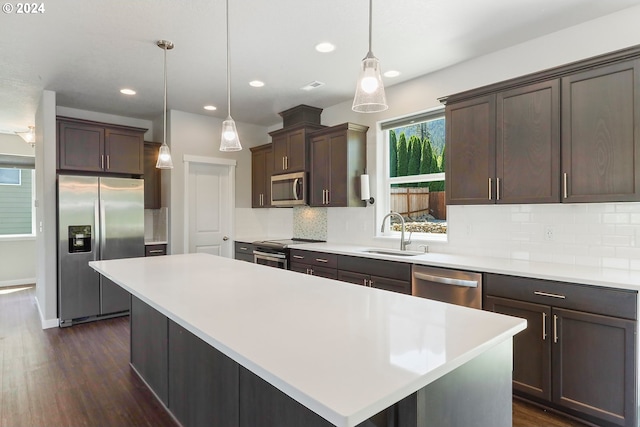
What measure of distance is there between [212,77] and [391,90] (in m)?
1.97

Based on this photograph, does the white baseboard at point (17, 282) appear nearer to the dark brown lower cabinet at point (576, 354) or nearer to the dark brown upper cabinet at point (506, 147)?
the dark brown upper cabinet at point (506, 147)

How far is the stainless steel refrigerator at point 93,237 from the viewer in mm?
4137

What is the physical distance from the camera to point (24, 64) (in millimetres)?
3344

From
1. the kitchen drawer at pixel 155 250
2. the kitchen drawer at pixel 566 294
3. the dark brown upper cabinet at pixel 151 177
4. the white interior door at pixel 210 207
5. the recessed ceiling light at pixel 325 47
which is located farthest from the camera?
the white interior door at pixel 210 207

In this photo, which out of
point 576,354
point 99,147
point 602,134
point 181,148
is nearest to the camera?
point 576,354

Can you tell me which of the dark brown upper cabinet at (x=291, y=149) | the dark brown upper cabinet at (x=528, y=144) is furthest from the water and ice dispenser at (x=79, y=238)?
the dark brown upper cabinet at (x=528, y=144)

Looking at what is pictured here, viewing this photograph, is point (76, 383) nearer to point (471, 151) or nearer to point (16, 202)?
point (471, 151)

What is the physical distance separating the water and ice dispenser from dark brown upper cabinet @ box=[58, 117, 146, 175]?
2.44ft

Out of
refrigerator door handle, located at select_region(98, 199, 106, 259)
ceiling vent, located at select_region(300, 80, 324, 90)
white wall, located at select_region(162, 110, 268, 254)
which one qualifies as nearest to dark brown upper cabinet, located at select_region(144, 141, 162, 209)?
white wall, located at select_region(162, 110, 268, 254)

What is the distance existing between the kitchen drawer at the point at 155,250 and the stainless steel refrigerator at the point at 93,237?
0.52ft

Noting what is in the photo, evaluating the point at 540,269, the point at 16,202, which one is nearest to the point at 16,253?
the point at 16,202

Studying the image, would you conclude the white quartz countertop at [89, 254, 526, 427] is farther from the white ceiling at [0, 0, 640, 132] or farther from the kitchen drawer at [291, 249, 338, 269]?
the white ceiling at [0, 0, 640, 132]

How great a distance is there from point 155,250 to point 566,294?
4.64m

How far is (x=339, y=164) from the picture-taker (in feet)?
13.9
